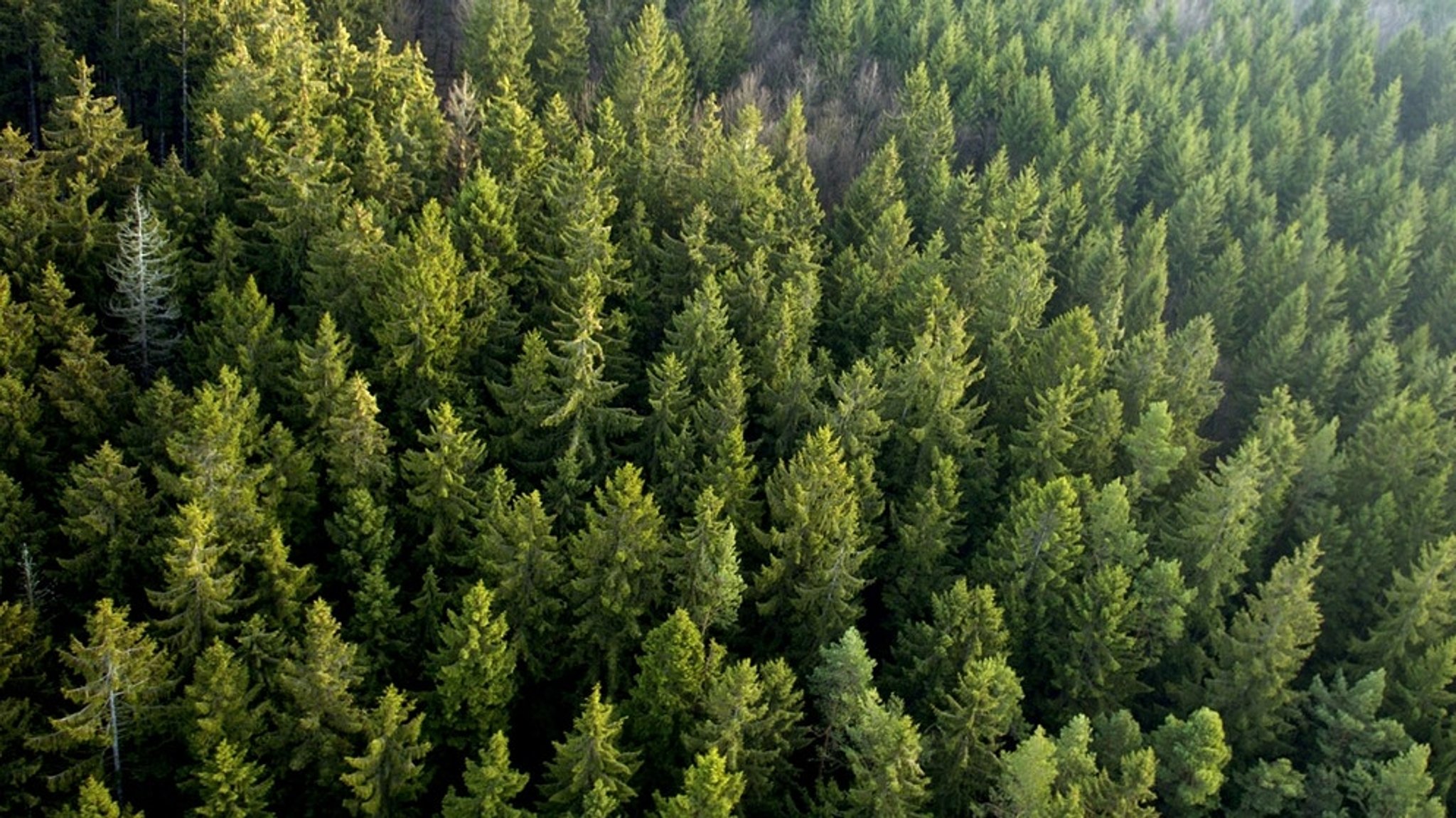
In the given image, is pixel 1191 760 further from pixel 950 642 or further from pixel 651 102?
pixel 651 102

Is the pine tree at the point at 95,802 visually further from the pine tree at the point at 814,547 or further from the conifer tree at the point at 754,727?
the pine tree at the point at 814,547

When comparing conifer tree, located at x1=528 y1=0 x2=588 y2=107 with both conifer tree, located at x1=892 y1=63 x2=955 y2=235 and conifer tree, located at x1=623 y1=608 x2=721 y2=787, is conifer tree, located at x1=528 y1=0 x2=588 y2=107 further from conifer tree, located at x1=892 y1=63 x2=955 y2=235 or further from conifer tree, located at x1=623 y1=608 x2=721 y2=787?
conifer tree, located at x1=623 y1=608 x2=721 y2=787

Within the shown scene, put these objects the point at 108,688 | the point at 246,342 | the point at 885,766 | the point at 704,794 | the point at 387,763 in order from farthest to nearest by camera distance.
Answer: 1. the point at 246,342
2. the point at 885,766
3. the point at 387,763
4. the point at 704,794
5. the point at 108,688

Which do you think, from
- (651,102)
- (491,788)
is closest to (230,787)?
(491,788)

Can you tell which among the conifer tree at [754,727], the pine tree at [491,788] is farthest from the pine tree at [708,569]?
the pine tree at [491,788]

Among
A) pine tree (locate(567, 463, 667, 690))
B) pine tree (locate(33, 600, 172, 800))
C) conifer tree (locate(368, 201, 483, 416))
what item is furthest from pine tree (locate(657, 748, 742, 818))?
conifer tree (locate(368, 201, 483, 416))
